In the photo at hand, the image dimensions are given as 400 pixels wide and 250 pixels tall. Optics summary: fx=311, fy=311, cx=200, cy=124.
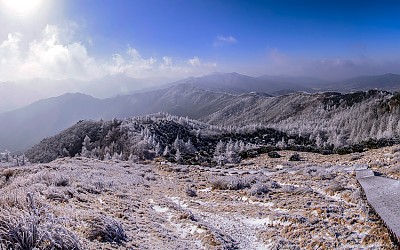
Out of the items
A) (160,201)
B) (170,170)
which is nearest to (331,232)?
(160,201)

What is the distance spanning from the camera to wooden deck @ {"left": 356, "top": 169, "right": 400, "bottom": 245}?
936cm

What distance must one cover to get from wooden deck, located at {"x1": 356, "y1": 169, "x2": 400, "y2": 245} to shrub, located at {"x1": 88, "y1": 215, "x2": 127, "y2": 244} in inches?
301

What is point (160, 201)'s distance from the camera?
17.7 meters

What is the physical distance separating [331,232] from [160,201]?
9970 mm

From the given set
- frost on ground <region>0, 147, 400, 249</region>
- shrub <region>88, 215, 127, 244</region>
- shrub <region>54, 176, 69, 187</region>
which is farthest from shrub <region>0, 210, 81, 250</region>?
shrub <region>54, 176, 69, 187</region>

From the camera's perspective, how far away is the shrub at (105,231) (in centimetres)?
856

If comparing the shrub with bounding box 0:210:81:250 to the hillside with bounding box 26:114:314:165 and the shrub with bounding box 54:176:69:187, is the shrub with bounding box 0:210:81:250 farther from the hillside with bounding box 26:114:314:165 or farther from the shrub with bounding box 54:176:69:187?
the hillside with bounding box 26:114:314:165

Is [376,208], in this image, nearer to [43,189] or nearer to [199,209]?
[199,209]

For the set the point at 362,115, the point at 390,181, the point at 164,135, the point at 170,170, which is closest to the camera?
the point at 390,181

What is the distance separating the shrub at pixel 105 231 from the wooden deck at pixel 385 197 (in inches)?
301

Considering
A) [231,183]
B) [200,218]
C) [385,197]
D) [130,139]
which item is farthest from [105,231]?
[130,139]

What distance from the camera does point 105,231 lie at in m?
8.76

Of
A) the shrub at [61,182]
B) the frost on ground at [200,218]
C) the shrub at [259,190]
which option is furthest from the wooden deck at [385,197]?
the shrub at [61,182]

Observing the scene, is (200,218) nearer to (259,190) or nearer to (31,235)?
(259,190)
